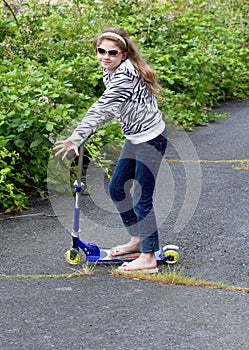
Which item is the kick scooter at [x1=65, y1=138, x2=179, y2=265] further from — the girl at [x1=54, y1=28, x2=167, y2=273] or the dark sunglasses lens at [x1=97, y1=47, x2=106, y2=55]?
the dark sunglasses lens at [x1=97, y1=47, x2=106, y2=55]

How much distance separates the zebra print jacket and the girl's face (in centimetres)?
5

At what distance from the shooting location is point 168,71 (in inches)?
360

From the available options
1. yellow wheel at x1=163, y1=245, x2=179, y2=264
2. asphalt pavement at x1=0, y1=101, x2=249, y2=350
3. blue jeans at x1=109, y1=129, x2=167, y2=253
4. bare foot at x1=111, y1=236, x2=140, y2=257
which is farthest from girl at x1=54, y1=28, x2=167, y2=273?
asphalt pavement at x1=0, y1=101, x2=249, y2=350

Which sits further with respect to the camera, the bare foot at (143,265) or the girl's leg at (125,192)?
the girl's leg at (125,192)

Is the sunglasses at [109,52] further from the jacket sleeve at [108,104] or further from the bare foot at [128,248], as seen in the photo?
the bare foot at [128,248]

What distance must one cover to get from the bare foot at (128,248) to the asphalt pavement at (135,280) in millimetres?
186

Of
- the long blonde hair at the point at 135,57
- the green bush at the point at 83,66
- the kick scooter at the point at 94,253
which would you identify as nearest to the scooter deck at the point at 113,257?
the kick scooter at the point at 94,253

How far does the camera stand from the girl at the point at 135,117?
424 centimetres

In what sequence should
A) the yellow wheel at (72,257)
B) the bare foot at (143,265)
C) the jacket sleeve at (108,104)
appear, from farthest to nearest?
the yellow wheel at (72,257) → the bare foot at (143,265) → the jacket sleeve at (108,104)

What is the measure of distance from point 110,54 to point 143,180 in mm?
781

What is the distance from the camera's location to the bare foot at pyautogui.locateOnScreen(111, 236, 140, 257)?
15.5ft

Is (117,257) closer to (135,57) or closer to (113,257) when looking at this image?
(113,257)

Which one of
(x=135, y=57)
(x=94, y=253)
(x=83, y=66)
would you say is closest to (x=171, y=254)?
(x=94, y=253)

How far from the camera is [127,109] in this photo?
4.35 m
